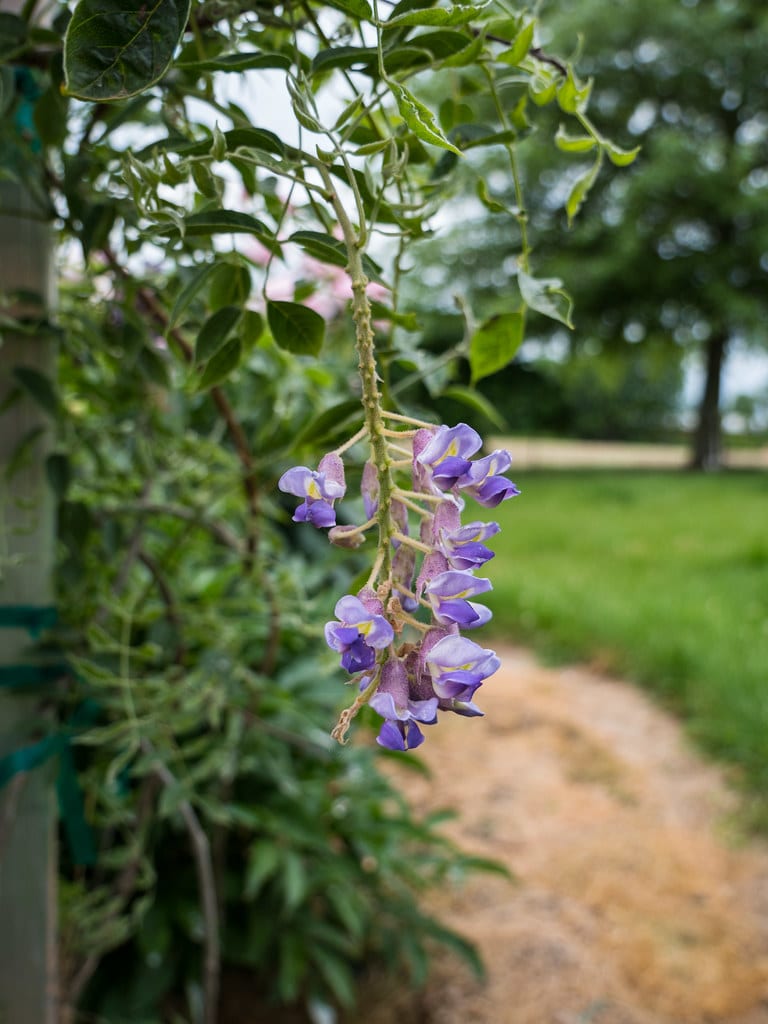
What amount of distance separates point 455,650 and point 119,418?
63 centimetres

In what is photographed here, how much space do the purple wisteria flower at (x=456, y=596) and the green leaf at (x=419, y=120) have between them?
12cm

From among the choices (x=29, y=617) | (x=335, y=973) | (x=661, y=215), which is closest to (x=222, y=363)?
(x=29, y=617)

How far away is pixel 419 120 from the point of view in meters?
0.26

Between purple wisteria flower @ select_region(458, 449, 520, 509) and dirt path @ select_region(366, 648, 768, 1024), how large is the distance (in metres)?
1.14

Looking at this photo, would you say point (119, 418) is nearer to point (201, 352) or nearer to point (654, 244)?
point (201, 352)

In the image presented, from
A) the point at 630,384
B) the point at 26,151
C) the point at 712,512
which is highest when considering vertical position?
the point at 630,384

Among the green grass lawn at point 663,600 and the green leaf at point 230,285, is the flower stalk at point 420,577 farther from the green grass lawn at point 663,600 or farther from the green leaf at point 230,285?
the green grass lawn at point 663,600

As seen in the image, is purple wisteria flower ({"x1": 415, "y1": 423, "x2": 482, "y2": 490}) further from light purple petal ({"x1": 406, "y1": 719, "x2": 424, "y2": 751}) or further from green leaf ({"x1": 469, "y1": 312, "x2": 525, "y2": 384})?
green leaf ({"x1": 469, "y1": 312, "x2": 525, "y2": 384})

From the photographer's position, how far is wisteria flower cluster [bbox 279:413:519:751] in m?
0.25

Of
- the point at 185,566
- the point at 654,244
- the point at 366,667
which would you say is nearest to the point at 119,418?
the point at 185,566

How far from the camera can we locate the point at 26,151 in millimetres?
508

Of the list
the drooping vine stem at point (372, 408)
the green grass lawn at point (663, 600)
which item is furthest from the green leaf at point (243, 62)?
the green grass lawn at point (663, 600)

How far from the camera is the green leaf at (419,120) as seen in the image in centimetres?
26

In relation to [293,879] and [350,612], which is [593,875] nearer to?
[293,879]
